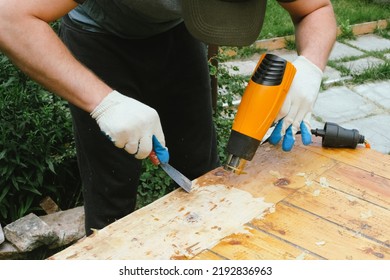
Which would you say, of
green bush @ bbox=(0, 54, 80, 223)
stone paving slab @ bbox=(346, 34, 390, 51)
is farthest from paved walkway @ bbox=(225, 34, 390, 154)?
green bush @ bbox=(0, 54, 80, 223)

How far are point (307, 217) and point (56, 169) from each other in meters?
1.78

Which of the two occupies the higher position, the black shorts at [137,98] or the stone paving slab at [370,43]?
the black shorts at [137,98]

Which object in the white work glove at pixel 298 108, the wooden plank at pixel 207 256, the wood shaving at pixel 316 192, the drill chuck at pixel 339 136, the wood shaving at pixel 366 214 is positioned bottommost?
the wood shaving at pixel 366 214

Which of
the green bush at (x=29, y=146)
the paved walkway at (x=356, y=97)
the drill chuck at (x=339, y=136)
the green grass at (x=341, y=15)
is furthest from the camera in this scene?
the green grass at (x=341, y=15)

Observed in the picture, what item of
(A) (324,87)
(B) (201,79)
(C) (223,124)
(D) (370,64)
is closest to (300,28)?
(B) (201,79)

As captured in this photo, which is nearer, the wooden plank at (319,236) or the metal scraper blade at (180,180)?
the wooden plank at (319,236)

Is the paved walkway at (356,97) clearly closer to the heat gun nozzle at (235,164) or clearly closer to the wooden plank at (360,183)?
the wooden plank at (360,183)

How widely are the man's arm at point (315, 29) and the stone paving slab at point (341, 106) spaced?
215cm

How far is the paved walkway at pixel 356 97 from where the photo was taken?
4.34m

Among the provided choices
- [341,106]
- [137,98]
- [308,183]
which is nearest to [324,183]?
[308,183]

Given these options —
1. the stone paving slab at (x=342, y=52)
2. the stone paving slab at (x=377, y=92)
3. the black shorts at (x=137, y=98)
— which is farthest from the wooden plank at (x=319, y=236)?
the stone paving slab at (x=342, y=52)

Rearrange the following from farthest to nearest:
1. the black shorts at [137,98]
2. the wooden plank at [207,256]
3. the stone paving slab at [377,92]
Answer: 1. the stone paving slab at [377,92]
2. the black shorts at [137,98]
3. the wooden plank at [207,256]

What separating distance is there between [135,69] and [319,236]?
3.50 ft

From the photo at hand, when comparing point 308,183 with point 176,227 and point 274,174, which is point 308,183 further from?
point 176,227
